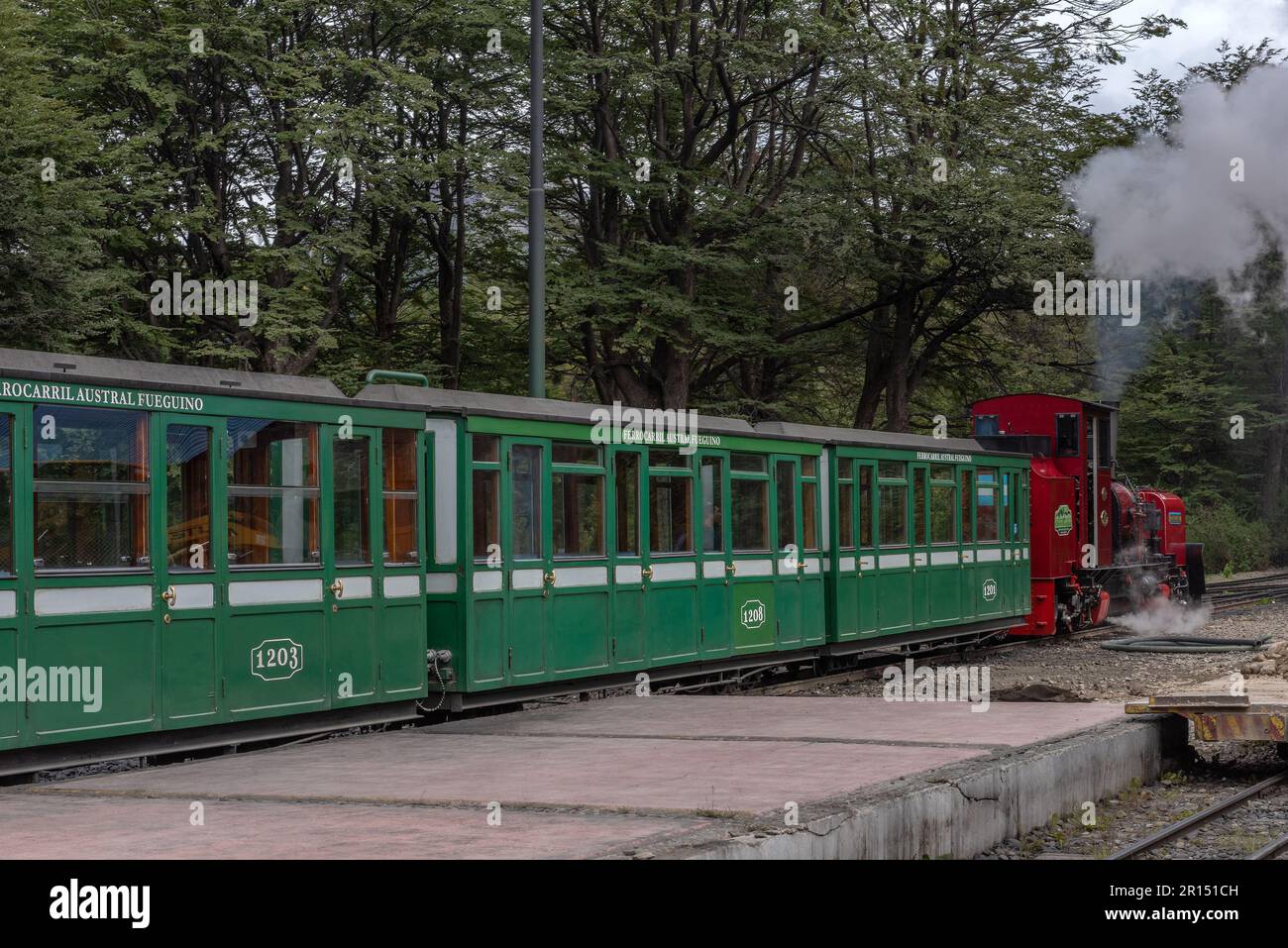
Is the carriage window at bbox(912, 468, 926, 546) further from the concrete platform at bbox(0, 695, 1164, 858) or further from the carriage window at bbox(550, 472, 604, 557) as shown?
the concrete platform at bbox(0, 695, 1164, 858)

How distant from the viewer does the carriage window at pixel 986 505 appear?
843 inches

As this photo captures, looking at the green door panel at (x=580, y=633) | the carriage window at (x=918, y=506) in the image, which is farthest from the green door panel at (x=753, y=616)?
the carriage window at (x=918, y=506)

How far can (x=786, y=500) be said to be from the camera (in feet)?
56.9

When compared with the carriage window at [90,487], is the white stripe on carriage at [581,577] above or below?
below

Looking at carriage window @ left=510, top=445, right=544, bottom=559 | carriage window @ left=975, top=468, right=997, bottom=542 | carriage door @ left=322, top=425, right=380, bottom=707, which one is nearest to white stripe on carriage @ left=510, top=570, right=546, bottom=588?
carriage window @ left=510, top=445, right=544, bottom=559

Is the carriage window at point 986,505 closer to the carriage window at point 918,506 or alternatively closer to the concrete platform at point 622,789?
the carriage window at point 918,506

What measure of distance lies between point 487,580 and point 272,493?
235cm

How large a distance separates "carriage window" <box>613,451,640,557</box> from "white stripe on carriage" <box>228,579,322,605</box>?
148 inches

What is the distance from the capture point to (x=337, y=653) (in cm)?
1166

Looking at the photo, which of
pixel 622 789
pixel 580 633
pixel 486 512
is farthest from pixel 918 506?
pixel 622 789

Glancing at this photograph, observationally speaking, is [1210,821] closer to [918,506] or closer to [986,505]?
[918,506]

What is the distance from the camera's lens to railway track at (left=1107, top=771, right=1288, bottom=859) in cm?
890

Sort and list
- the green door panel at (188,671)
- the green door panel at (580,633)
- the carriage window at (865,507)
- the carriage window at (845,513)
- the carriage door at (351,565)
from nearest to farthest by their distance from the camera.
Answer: the green door panel at (188,671) → the carriage door at (351,565) → the green door panel at (580,633) → the carriage window at (845,513) → the carriage window at (865,507)

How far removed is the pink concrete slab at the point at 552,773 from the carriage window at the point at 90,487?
4.71 feet
